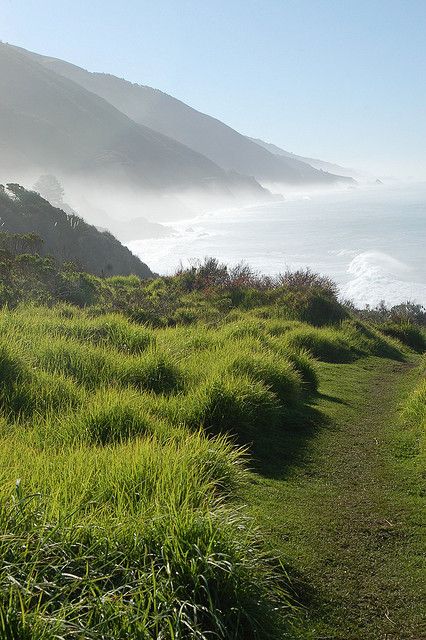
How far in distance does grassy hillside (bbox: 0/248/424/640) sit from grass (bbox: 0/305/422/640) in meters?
0.02

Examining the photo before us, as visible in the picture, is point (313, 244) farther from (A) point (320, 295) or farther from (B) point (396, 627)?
(B) point (396, 627)

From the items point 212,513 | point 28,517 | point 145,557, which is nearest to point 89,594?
point 145,557

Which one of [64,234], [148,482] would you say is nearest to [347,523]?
[148,482]

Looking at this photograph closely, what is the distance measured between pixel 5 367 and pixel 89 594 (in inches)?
175

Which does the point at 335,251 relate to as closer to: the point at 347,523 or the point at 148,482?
the point at 347,523

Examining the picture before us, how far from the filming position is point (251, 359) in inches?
337

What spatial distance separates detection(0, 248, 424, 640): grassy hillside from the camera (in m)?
3.12

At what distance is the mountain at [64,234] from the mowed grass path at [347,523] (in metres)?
29.5

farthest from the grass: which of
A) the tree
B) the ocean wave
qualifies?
the tree

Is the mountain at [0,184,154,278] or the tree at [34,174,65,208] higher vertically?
the tree at [34,174,65,208]

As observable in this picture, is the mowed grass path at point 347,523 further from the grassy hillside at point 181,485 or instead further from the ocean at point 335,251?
the ocean at point 335,251

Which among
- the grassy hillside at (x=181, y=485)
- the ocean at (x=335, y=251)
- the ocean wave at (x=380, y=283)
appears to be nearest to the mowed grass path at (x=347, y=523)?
the grassy hillside at (x=181, y=485)

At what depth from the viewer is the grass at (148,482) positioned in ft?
10.0

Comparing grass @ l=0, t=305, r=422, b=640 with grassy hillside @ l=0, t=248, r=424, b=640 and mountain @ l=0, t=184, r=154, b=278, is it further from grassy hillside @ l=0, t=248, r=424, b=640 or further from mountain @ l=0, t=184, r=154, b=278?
mountain @ l=0, t=184, r=154, b=278
